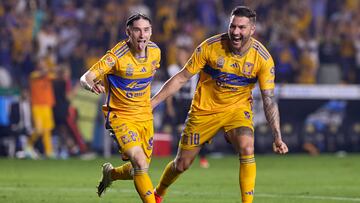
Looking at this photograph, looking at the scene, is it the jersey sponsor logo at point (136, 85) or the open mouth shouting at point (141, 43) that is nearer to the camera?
the open mouth shouting at point (141, 43)

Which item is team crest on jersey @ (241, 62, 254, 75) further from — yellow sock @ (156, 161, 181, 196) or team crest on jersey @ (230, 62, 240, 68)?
yellow sock @ (156, 161, 181, 196)

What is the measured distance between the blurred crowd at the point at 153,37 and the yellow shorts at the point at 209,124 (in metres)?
11.2

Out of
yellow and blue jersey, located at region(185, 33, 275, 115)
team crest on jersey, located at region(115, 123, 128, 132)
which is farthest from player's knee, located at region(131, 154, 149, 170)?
yellow and blue jersey, located at region(185, 33, 275, 115)

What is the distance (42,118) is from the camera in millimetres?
22250

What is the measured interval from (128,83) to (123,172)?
4.05ft

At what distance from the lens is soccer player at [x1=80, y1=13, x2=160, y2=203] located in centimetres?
1059

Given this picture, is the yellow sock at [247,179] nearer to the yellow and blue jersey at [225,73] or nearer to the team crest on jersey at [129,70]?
the yellow and blue jersey at [225,73]

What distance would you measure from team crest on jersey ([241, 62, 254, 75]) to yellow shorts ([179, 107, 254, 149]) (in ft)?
1.49

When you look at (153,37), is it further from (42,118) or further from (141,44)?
(141,44)

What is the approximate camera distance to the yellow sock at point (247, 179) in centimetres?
1046

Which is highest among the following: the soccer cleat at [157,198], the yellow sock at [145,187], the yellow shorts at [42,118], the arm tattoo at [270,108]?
the arm tattoo at [270,108]

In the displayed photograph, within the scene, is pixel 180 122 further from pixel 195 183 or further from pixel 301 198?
pixel 301 198

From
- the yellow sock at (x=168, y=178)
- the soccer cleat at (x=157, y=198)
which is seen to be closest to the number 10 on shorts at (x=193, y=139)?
the yellow sock at (x=168, y=178)

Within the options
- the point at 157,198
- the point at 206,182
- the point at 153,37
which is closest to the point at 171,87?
the point at 157,198
